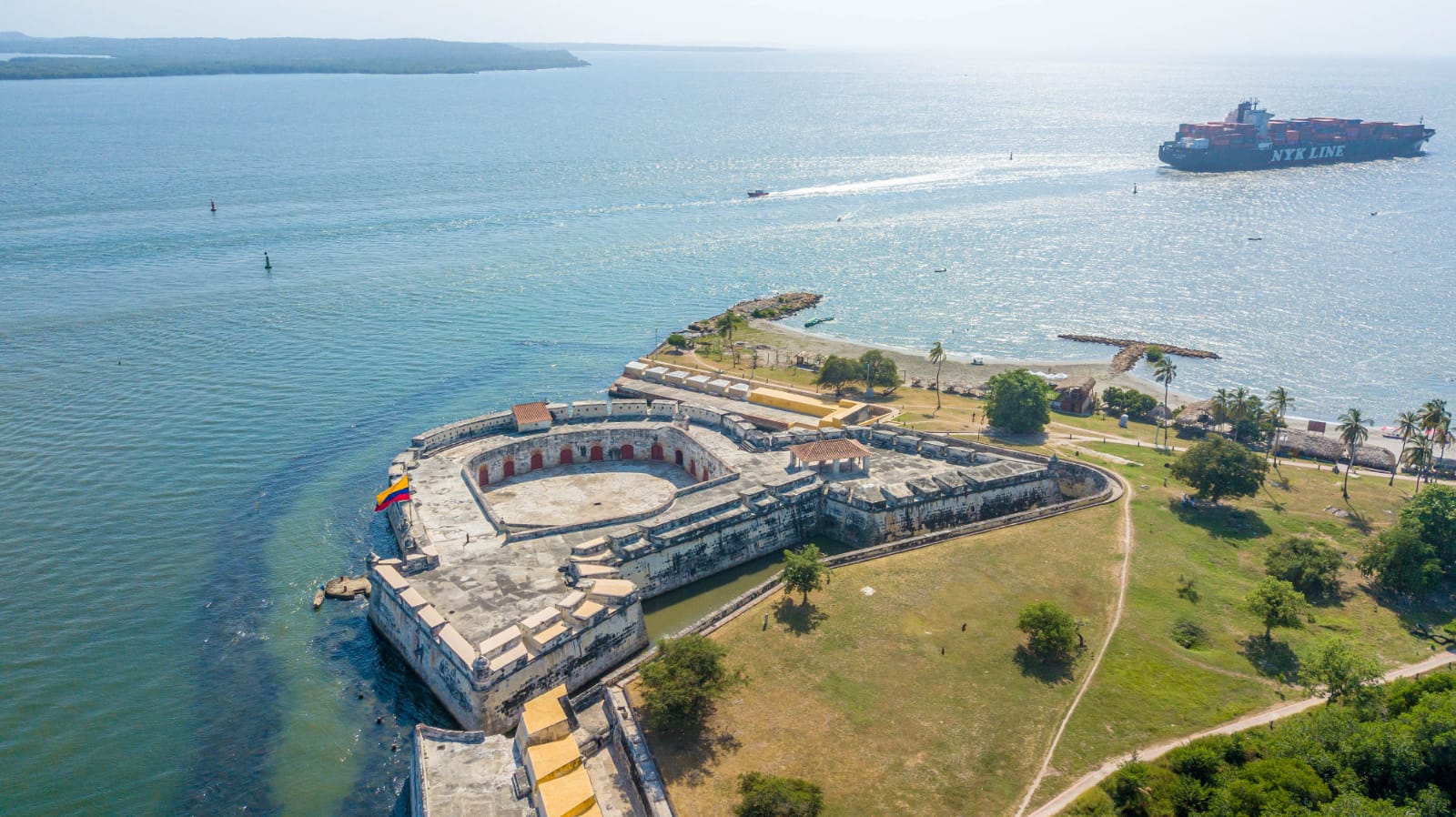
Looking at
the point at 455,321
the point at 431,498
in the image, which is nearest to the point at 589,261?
the point at 455,321

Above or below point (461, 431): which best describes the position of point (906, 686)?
below

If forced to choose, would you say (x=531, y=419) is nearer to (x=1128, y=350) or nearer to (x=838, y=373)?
(x=838, y=373)

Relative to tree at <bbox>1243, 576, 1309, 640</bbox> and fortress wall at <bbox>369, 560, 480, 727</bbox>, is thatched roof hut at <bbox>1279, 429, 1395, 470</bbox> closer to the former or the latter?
tree at <bbox>1243, 576, 1309, 640</bbox>

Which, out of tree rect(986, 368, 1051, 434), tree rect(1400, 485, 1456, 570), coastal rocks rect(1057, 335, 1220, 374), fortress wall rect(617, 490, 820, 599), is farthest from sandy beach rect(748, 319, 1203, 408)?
fortress wall rect(617, 490, 820, 599)

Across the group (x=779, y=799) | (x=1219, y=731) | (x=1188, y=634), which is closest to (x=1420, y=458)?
(x=1188, y=634)

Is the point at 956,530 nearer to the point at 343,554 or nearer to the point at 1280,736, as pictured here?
the point at 1280,736

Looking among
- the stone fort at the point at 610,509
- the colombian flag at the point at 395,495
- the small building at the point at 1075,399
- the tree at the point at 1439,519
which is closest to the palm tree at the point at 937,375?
the small building at the point at 1075,399
